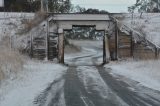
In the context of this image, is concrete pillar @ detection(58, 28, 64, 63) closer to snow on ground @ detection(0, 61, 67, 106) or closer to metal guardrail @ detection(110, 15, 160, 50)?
metal guardrail @ detection(110, 15, 160, 50)

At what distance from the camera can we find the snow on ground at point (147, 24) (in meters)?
43.1

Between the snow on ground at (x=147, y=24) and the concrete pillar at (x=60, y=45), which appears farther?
the snow on ground at (x=147, y=24)

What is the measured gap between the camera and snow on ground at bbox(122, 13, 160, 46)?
1698 inches

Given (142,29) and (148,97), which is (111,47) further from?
(148,97)

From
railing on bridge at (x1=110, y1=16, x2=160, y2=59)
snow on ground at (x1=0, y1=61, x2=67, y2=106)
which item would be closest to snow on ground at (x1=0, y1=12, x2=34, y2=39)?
railing on bridge at (x1=110, y1=16, x2=160, y2=59)

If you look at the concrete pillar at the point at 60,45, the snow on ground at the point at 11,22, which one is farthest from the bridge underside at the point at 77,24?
the snow on ground at the point at 11,22

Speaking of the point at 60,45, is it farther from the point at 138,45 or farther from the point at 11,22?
the point at 138,45

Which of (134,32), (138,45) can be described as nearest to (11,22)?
(134,32)


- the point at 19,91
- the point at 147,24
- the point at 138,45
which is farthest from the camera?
the point at 147,24

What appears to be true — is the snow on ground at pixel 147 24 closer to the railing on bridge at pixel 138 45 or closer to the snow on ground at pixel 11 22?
the railing on bridge at pixel 138 45

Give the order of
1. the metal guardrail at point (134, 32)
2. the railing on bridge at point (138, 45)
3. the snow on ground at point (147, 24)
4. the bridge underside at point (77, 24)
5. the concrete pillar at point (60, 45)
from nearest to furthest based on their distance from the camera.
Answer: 1. the railing on bridge at point (138, 45)
2. the metal guardrail at point (134, 32)
3. the concrete pillar at point (60, 45)
4. the bridge underside at point (77, 24)
5. the snow on ground at point (147, 24)

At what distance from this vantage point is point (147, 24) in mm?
45188

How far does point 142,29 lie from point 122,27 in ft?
7.95

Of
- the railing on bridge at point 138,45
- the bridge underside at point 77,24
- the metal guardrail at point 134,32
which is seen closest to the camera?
the railing on bridge at point 138,45
